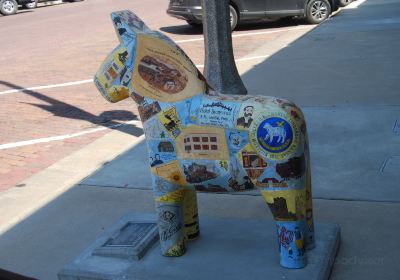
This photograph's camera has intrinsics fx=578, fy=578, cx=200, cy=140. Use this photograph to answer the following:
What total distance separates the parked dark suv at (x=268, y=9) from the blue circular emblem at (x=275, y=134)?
38.0 feet

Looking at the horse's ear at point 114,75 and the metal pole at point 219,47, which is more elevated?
the horse's ear at point 114,75

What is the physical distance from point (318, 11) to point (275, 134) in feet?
39.9

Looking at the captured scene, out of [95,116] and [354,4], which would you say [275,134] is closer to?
[95,116]

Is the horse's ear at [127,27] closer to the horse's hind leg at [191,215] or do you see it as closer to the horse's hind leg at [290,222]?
the horse's hind leg at [191,215]

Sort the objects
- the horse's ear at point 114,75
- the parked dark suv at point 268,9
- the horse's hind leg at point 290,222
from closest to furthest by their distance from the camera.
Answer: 1. the horse's hind leg at point 290,222
2. the horse's ear at point 114,75
3. the parked dark suv at point 268,9

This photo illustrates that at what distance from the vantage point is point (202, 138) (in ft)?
11.7

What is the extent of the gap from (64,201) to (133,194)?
Result: 2.21ft

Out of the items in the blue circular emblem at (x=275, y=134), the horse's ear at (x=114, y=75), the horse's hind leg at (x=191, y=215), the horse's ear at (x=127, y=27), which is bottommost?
the horse's hind leg at (x=191, y=215)

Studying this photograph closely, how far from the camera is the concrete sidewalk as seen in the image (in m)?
4.43

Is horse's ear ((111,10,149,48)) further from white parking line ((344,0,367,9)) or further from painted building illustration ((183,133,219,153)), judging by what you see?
white parking line ((344,0,367,9))

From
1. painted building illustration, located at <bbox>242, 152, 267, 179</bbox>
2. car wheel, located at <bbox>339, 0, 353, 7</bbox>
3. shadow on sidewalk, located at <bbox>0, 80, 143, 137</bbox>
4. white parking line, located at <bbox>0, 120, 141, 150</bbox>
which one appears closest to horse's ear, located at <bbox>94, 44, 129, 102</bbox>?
painted building illustration, located at <bbox>242, 152, 267, 179</bbox>

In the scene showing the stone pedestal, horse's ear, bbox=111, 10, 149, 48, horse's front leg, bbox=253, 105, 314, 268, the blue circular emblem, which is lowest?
the stone pedestal

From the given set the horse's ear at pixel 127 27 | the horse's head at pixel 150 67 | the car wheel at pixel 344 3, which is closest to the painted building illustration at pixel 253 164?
the horse's head at pixel 150 67

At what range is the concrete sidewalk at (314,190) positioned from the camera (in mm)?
4426
